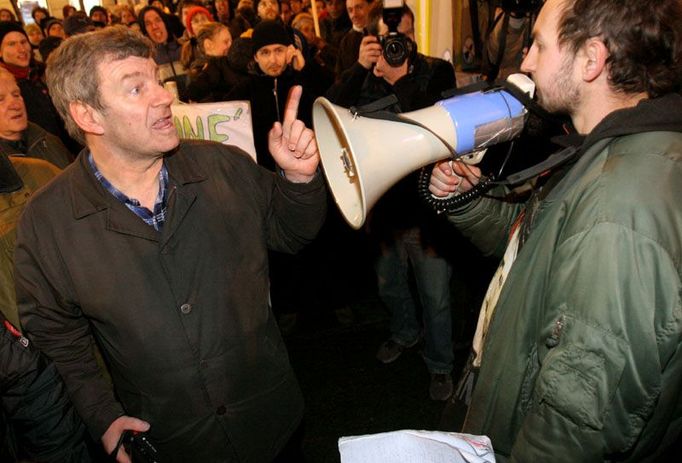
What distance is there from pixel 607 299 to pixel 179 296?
1254mm

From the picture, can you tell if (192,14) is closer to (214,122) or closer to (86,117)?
(214,122)

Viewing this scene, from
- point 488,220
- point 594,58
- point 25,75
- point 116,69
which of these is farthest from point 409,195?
point 25,75

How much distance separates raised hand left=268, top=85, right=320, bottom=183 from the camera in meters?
1.60

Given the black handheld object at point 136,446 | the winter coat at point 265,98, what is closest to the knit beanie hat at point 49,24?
the winter coat at point 265,98

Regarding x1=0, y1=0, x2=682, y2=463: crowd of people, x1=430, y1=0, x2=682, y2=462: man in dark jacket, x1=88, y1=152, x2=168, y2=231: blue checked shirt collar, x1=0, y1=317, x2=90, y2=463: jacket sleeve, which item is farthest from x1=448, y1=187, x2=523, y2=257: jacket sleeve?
x1=0, y1=317, x2=90, y2=463: jacket sleeve

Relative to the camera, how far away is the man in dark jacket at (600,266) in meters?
1.05

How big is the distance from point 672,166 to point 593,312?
15.2 inches

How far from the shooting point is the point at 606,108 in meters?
1.31

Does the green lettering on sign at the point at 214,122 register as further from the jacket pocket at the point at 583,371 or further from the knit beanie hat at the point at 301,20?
the knit beanie hat at the point at 301,20

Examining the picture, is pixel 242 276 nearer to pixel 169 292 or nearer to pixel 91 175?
pixel 169 292

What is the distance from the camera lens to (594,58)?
4.14 feet

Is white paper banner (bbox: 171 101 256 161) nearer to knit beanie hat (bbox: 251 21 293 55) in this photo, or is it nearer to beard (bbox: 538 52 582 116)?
knit beanie hat (bbox: 251 21 293 55)

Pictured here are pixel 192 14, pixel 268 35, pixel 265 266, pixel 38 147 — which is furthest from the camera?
pixel 192 14

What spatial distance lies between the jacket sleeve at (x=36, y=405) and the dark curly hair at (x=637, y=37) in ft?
6.77
